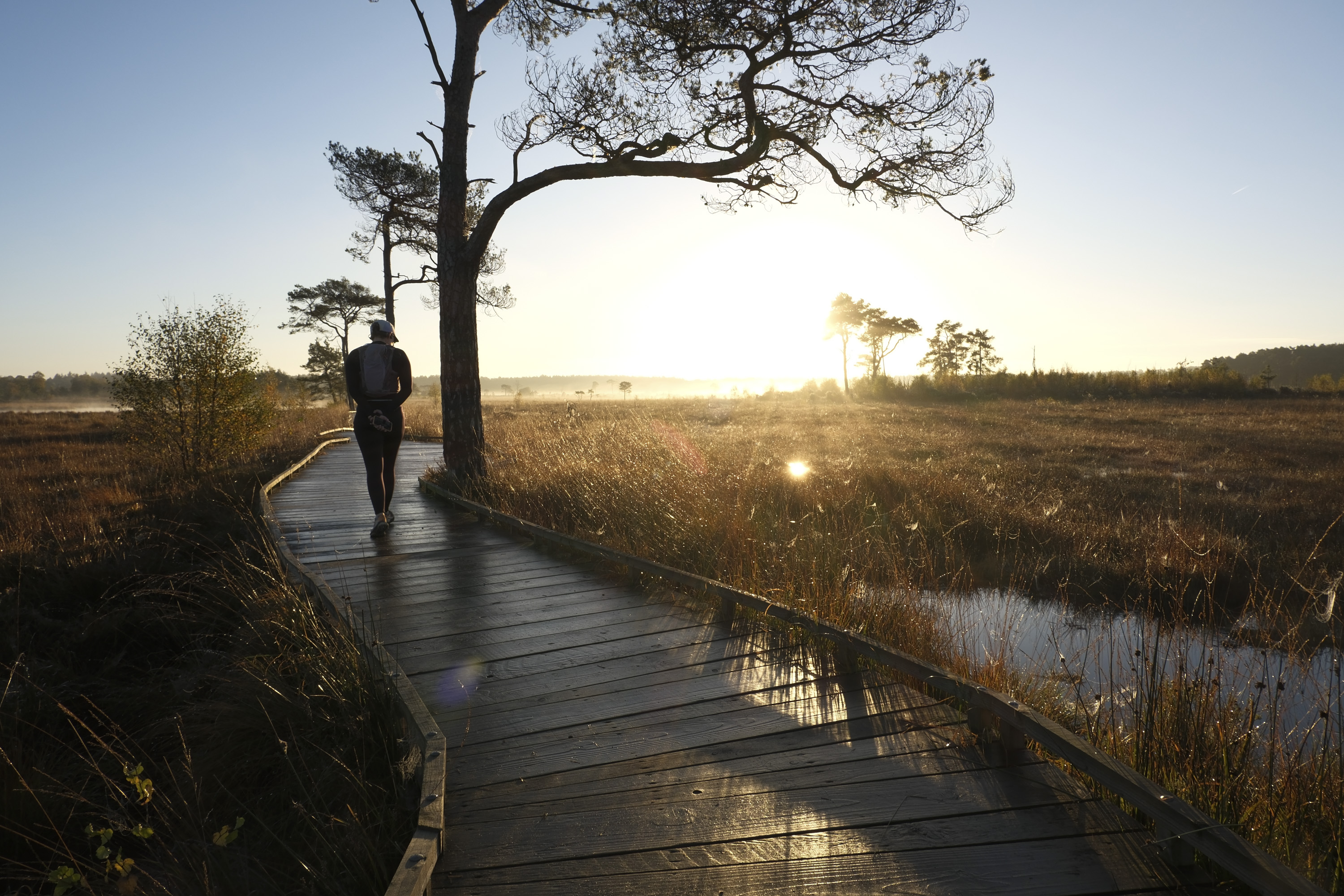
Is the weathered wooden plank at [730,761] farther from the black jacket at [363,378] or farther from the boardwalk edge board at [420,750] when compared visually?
the black jacket at [363,378]

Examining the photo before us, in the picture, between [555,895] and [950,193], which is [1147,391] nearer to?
[950,193]

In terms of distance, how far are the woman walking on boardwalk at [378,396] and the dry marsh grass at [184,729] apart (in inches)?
49.3

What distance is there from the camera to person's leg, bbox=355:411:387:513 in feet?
23.0

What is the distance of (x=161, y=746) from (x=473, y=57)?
9054mm

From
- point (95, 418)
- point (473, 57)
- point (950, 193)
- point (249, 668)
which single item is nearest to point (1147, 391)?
point (950, 193)

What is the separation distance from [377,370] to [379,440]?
699mm

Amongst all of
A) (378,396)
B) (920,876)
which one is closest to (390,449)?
(378,396)

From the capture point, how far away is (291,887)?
249 centimetres

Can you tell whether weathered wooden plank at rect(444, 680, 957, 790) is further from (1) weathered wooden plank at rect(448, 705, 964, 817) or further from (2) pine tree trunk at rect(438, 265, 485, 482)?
(2) pine tree trunk at rect(438, 265, 485, 482)

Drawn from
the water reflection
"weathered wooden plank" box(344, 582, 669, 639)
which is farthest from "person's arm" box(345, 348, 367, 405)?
the water reflection

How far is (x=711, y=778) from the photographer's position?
2641 millimetres

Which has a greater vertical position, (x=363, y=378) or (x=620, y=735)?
(x=363, y=378)

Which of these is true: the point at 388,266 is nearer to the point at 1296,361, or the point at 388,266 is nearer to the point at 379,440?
the point at 379,440

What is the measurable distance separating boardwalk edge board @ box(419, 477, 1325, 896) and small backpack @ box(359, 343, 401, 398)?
4239 mm
